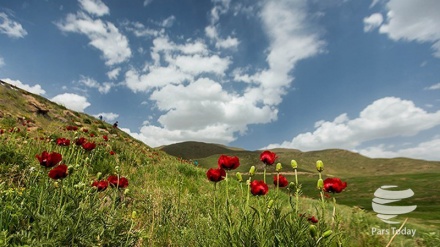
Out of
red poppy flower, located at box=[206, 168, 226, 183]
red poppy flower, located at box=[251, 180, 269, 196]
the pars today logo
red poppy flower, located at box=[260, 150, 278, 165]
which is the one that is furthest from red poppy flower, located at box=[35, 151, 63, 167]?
the pars today logo

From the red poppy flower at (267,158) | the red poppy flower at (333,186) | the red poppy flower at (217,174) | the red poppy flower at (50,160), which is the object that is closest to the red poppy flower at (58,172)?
the red poppy flower at (50,160)

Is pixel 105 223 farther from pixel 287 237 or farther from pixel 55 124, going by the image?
pixel 55 124

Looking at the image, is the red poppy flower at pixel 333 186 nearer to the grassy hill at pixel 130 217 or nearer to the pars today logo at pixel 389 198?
the grassy hill at pixel 130 217

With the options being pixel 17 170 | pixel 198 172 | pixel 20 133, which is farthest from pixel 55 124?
pixel 17 170

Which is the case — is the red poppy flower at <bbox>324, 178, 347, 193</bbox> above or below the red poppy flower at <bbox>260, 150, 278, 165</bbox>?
below

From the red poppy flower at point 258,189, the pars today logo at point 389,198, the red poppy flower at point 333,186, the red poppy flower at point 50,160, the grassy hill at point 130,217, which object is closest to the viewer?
the grassy hill at point 130,217

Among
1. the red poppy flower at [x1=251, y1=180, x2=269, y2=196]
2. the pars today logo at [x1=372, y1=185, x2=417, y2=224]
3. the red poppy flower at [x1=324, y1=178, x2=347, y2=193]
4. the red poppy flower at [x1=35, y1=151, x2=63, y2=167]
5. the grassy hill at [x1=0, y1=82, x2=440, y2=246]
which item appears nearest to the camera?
the grassy hill at [x1=0, y1=82, x2=440, y2=246]

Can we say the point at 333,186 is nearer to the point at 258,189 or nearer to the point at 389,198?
the point at 258,189

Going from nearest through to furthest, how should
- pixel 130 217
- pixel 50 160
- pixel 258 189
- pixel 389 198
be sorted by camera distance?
pixel 258 189 → pixel 50 160 → pixel 130 217 → pixel 389 198

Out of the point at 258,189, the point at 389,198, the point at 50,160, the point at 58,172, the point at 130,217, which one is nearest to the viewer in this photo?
the point at 58,172

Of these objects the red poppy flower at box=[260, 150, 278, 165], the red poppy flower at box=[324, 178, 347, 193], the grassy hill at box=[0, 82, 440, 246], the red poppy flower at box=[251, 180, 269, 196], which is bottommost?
the grassy hill at box=[0, 82, 440, 246]

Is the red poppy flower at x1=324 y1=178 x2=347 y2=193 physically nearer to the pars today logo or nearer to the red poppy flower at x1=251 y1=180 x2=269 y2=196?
the red poppy flower at x1=251 y1=180 x2=269 y2=196

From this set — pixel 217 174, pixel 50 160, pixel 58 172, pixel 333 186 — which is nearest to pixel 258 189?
pixel 217 174

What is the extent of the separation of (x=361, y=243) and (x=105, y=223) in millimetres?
4860
